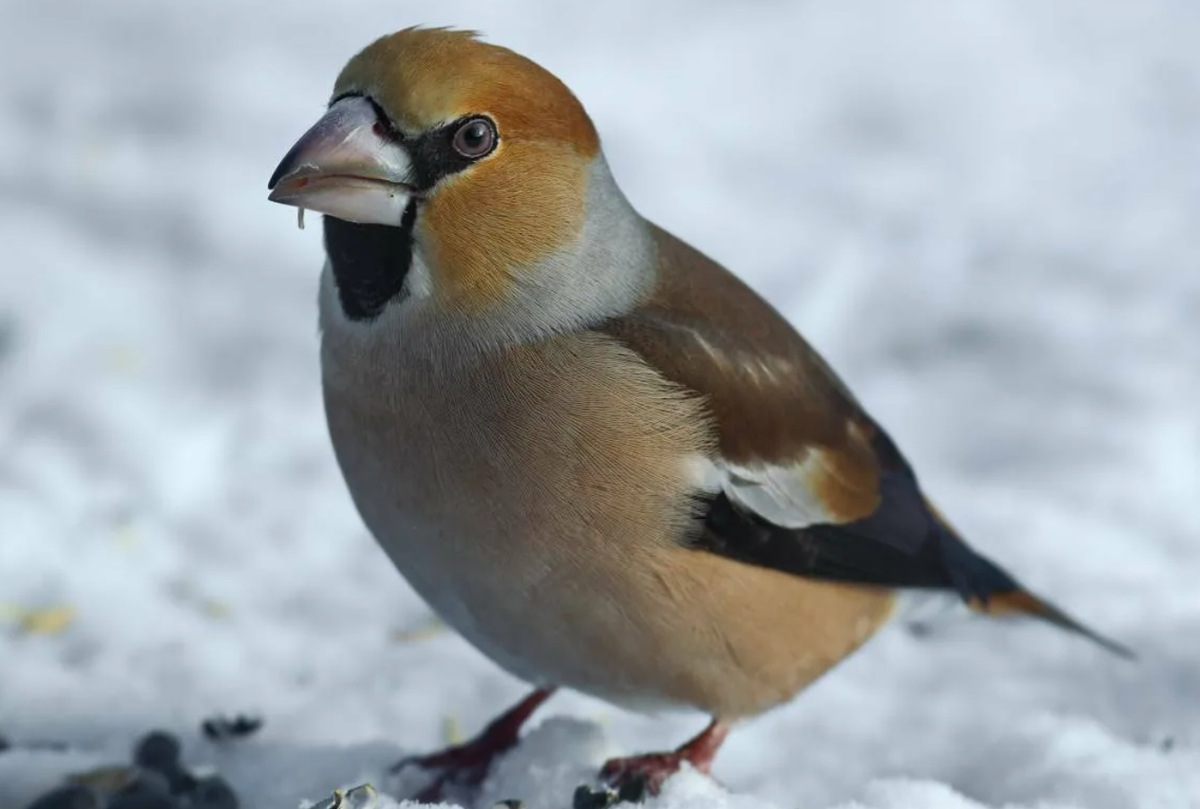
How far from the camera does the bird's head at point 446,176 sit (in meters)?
2.69

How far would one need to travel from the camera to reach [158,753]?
3.48 m

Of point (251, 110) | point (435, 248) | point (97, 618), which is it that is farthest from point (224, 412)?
point (435, 248)

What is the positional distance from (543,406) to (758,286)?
3227 millimetres

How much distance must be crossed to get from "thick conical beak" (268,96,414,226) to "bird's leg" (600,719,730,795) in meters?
1.18

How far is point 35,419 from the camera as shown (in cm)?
498

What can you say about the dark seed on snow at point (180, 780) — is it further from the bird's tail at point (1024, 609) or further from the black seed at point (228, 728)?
the bird's tail at point (1024, 609)

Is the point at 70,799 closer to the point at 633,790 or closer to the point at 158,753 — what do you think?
the point at 158,753

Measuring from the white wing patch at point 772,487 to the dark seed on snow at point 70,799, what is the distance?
1.39 meters

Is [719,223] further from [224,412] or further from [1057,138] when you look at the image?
[224,412]

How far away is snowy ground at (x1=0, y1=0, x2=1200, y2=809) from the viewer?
3.79m

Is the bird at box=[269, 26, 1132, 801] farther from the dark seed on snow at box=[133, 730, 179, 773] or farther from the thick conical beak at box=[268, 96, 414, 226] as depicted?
the dark seed on snow at box=[133, 730, 179, 773]

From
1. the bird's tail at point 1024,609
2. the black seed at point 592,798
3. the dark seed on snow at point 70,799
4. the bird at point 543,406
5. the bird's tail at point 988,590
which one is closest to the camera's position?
the bird at point 543,406

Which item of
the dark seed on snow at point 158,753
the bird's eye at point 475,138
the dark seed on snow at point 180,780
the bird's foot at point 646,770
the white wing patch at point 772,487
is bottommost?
the bird's foot at point 646,770

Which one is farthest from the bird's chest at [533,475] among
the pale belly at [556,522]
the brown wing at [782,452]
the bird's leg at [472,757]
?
the bird's leg at [472,757]
